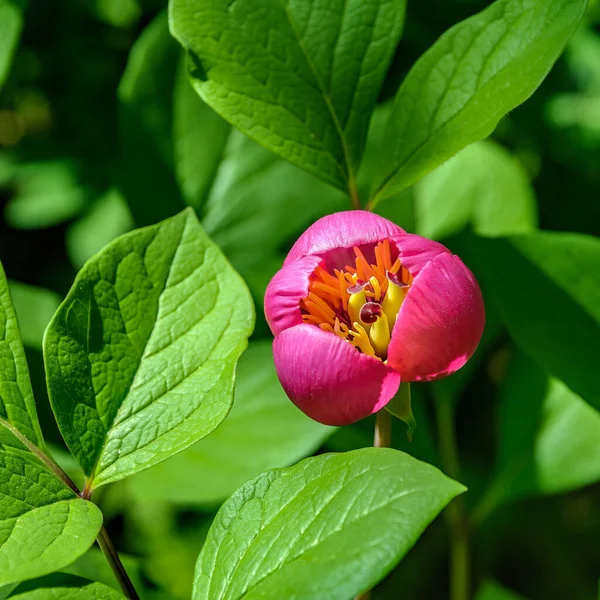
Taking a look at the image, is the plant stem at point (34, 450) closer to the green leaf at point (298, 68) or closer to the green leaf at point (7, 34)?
the green leaf at point (298, 68)

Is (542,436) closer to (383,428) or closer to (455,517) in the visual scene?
(455,517)

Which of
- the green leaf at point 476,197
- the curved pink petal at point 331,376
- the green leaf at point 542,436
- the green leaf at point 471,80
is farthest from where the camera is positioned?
the green leaf at point 476,197

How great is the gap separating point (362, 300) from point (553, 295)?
0.93ft

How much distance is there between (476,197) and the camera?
118 centimetres

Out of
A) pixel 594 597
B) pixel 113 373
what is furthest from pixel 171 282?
pixel 594 597

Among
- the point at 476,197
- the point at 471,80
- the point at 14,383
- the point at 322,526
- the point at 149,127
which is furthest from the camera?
the point at 476,197

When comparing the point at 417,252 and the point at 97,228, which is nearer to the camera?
the point at 417,252

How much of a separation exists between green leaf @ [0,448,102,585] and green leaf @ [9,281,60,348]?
1.65 ft

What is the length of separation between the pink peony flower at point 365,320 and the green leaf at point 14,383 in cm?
19

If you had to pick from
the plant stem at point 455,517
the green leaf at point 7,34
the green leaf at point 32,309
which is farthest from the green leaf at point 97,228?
the plant stem at point 455,517

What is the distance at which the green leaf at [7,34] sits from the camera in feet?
2.93

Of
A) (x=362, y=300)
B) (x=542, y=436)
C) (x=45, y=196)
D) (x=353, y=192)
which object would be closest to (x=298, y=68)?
(x=353, y=192)

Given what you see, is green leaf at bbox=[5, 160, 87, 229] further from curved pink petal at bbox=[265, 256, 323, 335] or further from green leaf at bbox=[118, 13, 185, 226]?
curved pink petal at bbox=[265, 256, 323, 335]

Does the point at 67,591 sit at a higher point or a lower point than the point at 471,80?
lower
